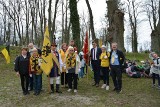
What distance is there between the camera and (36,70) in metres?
9.66

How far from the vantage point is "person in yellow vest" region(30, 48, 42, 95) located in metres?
9.62

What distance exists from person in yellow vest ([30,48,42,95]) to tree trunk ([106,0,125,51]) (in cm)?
570

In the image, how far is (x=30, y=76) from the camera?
32.8ft

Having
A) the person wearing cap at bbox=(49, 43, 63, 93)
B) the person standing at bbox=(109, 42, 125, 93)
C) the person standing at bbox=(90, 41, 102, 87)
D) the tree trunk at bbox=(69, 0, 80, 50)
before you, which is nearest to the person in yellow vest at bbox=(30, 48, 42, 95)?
the person wearing cap at bbox=(49, 43, 63, 93)

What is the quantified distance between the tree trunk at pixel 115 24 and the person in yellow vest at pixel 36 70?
5704 mm

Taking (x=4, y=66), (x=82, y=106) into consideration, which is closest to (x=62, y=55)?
(x=82, y=106)

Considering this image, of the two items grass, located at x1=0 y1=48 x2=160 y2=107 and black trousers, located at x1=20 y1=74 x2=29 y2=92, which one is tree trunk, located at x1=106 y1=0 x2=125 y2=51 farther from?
black trousers, located at x1=20 y1=74 x2=29 y2=92

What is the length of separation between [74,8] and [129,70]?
530cm

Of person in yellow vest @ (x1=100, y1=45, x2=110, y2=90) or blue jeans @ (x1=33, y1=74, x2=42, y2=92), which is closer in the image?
blue jeans @ (x1=33, y1=74, x2=42, y2=92)

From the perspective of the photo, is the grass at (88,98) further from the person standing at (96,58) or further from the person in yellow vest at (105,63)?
the person standing at (96,58)

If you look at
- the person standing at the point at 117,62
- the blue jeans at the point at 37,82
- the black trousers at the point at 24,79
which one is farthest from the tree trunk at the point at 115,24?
the black trousers at the point at 24,79

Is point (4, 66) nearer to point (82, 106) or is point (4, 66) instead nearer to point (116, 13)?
point (116, 13)

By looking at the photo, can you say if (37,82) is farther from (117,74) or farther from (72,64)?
(117,74)

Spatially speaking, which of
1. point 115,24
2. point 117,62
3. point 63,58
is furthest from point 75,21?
point 117,62
